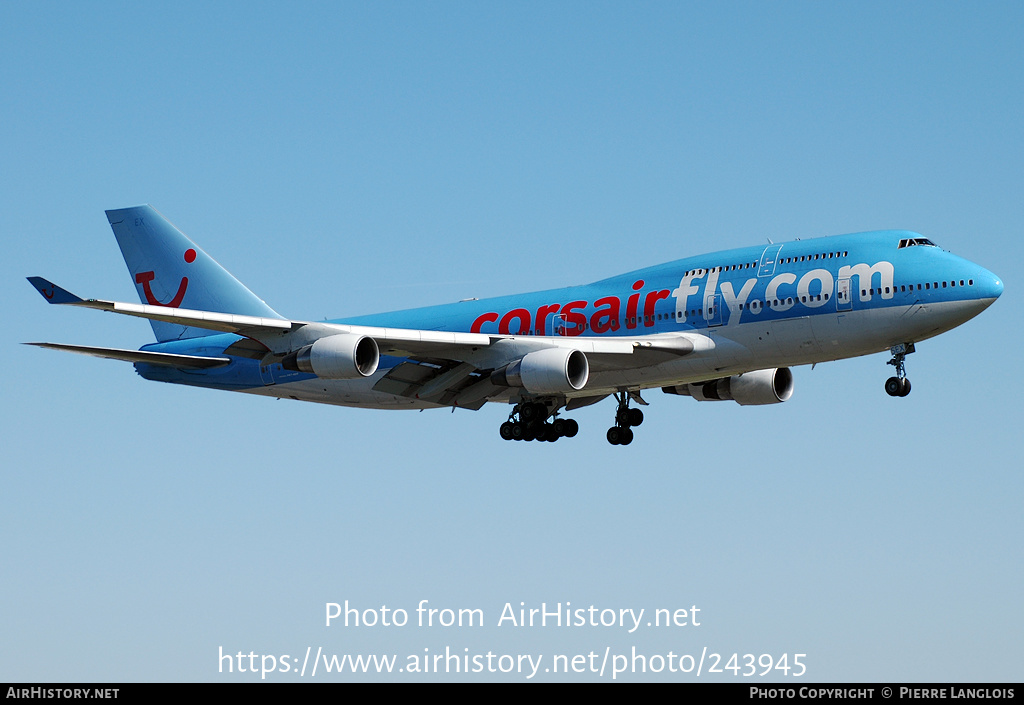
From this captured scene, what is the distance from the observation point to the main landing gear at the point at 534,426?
138 feet

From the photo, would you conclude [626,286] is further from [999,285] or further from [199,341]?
[199,341]

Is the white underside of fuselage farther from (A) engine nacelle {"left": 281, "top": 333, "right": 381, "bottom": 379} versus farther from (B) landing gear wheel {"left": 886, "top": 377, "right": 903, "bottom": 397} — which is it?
(A) engine nacelle {"left": 281, "top": 333, "right": 381, "bottom": 379}

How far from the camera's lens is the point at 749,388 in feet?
146

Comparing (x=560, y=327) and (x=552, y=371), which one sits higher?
(x=560, y=327)

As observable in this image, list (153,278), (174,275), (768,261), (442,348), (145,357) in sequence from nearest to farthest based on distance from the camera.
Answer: (768,261), (442,348), (145,357), (174,275), (153,278)

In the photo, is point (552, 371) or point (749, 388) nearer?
point (552, 371)

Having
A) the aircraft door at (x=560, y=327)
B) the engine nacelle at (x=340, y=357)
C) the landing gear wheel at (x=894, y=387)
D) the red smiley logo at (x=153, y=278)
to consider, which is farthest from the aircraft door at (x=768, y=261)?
the red smiley logo at (x=153, y=278)

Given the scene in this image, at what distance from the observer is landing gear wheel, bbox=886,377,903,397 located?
37062mm

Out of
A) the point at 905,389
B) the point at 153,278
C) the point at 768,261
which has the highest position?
the point at 153,278

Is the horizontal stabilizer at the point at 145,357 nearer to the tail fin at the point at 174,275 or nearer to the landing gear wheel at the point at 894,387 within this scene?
the tail fin at the point at 174,275

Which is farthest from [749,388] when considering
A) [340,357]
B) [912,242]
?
[340,357]

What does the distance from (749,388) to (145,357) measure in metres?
20.7

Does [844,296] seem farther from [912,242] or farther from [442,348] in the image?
[442,348]
